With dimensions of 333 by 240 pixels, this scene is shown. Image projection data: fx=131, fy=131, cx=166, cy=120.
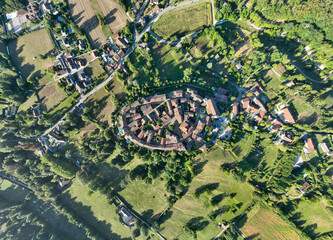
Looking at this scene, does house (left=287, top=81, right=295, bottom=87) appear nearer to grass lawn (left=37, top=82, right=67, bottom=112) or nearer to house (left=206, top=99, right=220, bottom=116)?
house (left=206, top=99, right=220, bottom=116)

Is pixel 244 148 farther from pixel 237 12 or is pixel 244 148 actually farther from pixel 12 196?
pixel 12 196

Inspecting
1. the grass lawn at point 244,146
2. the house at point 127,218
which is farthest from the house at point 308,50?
the house at point 127,218

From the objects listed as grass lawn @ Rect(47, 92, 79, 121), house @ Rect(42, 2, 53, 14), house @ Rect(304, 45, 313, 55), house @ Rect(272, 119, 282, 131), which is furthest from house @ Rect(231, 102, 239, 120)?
house @ Rect(42, 2, 53, 14)

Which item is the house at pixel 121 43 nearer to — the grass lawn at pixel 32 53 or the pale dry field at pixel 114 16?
the pale dry field at pixel 114 16

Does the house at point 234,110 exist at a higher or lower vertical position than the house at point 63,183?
higher

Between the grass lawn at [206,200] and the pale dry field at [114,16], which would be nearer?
the grass lawn at [206,200]

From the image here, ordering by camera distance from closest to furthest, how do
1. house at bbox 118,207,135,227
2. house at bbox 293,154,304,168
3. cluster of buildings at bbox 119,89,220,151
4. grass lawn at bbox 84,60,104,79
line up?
house at bbox 293,154,304,168 < cluster of buildings at bbox 119,89,220,151 < house at bbox 118,207,135,227 < grass lawn at bbox 84,60,104,79

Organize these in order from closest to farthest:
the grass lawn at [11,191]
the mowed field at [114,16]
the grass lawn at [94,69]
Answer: the grass lawn at [94,69] → the mowed field at [114,16] → the grass lawn at [11,191]
